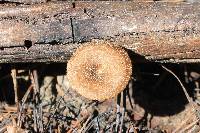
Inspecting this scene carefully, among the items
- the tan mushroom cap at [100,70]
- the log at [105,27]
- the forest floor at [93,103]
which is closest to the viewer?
the tan mushroom cap at [100,70]

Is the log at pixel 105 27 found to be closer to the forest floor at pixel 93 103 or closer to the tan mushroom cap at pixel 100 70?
the tan mushroom cap at pixel 100 70

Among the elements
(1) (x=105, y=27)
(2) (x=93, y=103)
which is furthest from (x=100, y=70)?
(2) (x=93, y=103)

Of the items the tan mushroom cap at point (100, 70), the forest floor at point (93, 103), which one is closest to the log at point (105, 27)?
the tan mushroom cap at point (100, 70)

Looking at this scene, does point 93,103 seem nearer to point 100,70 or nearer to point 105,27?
point 100,70

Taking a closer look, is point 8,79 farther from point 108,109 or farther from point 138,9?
point 138,9

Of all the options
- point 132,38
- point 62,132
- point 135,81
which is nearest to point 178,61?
point 132,38
